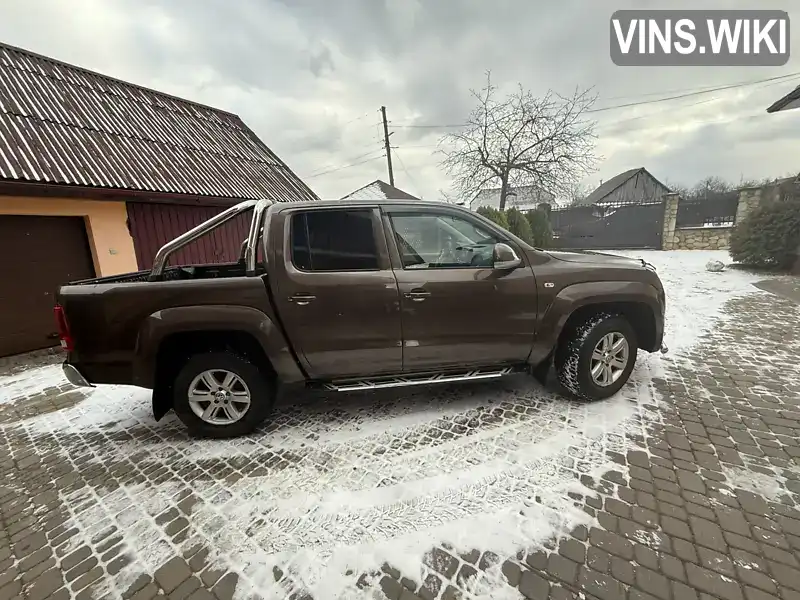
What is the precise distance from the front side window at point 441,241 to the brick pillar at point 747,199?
1558 centimetres

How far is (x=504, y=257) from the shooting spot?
115 inches

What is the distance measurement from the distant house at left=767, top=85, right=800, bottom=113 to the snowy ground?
11.1m

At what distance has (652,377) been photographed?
12.7 feet

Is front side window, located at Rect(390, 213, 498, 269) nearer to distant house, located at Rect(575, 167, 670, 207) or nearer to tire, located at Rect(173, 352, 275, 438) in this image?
tire, located at Rect(173, 352, 275, 438)

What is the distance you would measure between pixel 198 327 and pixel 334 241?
4.08ft

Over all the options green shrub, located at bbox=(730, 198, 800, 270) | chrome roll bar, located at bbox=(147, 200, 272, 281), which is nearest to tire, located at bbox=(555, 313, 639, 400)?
chrome roll bar, located at bbox=(147, 200, 272, 281)

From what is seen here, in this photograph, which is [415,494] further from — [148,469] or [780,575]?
[148,469]

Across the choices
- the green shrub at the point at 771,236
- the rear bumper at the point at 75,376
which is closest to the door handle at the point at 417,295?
the rear bumper at the point at 75,376

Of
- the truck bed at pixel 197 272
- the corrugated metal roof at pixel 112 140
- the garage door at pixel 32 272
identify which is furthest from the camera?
the corrugated metal roof at pixel 112 140

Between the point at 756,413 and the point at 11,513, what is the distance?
5.68 meters

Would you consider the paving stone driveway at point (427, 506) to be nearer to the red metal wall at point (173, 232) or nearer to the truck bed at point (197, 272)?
the truck bed at point (197, 272)

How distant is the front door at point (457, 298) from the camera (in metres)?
2.95

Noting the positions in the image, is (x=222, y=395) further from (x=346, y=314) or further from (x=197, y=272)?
(x=197, y=272)

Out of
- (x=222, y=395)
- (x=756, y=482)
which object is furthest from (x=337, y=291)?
(x=756, y=482)
